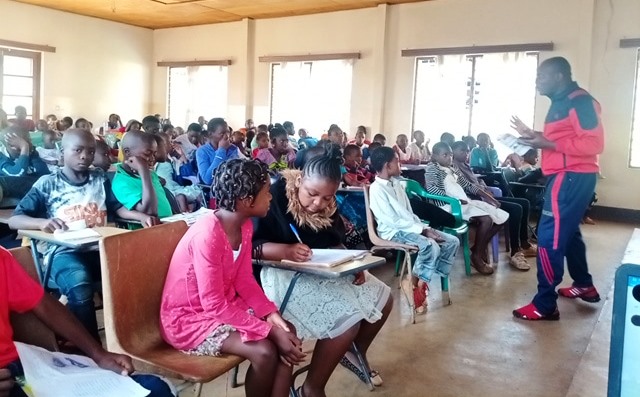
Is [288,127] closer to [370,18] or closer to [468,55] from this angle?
[370,18]

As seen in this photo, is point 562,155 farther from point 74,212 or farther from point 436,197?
point 74,212

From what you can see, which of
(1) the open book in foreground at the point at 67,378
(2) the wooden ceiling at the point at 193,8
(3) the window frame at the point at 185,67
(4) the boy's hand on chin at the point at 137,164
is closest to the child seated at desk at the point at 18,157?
(4) the boy's hand on chin at the point at 137,164

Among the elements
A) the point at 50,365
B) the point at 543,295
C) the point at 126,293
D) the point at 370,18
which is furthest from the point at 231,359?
the point at 370,18

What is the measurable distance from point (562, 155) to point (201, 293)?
2.42 metres

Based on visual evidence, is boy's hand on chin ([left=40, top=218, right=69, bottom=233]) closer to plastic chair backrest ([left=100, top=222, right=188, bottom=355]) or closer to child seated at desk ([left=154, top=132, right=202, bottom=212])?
plastic chair backrest ([left=100, top=222, right=188, bottom=355])

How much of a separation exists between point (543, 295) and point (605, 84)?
18.3ft

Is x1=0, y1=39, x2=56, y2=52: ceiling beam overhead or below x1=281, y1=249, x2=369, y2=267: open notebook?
overhead

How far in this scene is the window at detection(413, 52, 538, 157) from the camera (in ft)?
27.8

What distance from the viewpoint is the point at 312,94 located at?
10500 mm

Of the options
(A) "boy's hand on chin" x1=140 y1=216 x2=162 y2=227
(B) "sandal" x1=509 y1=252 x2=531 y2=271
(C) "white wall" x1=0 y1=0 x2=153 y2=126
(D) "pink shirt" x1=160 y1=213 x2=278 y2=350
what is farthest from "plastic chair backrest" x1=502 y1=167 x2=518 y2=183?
(C) "white wall" x1=0 y1=0 x2=153 y2=126

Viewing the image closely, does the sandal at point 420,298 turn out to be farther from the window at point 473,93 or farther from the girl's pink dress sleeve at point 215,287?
the window at point 473,93

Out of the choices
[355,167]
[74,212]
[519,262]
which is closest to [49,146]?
[355,167]

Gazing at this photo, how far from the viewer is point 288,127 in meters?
9.28

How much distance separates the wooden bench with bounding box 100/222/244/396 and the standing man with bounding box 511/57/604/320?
88.3 inches
